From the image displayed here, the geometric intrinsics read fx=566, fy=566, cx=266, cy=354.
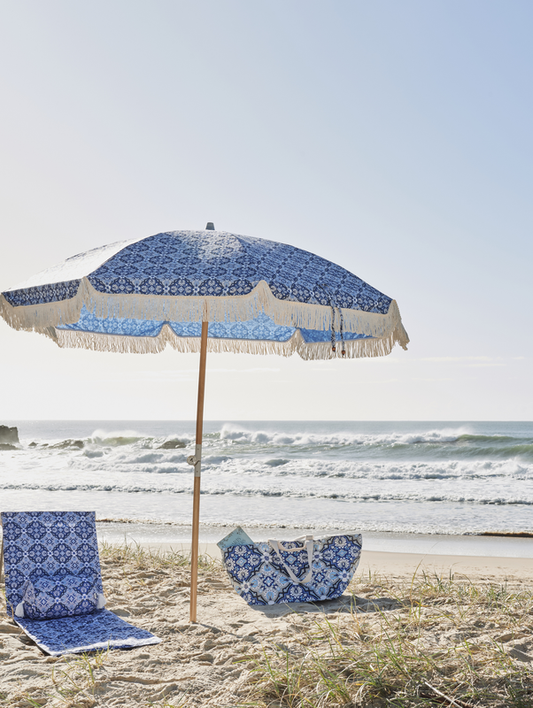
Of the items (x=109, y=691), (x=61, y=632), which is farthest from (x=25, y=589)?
(x=109, y=691)

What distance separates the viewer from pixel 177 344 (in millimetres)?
4434

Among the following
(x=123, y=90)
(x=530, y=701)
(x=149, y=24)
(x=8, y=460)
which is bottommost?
(x=8, y=460)

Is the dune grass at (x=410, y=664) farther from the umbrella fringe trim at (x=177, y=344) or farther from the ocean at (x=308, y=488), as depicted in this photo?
the ocean at (x=308, y=488)

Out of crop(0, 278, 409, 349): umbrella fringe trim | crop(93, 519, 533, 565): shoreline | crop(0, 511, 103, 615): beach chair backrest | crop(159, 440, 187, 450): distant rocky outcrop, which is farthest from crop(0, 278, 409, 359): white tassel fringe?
crop(159, 440, 187, 450): distant rocky outcrop

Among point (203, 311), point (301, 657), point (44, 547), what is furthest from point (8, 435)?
point (301, 657)

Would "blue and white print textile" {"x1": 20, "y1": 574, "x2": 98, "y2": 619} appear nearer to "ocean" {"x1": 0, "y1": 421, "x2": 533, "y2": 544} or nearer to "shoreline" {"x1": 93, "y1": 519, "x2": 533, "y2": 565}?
"shoreline" {"x1": 93, "y1": 519, "x2": 533, "y2": 565}

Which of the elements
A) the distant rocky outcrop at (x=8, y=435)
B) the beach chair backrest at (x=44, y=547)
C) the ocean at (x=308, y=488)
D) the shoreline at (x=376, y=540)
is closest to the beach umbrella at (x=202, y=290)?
the beach chair backrest at (x=44, y=547)

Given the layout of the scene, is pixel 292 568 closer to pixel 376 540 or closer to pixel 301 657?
pixel 301 657

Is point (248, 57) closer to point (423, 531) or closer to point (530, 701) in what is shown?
point (530, 701)

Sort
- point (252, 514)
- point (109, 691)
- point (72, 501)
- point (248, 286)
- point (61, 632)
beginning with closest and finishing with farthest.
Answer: point (109, 691), point (248, 286), point (61, 632), point (252, 514), point (72, 501)

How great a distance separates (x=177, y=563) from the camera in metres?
5.00

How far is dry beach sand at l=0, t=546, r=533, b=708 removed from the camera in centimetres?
212

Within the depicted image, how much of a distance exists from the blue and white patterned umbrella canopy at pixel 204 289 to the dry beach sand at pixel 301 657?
57.4 inches

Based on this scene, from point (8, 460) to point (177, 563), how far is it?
19863 mm
